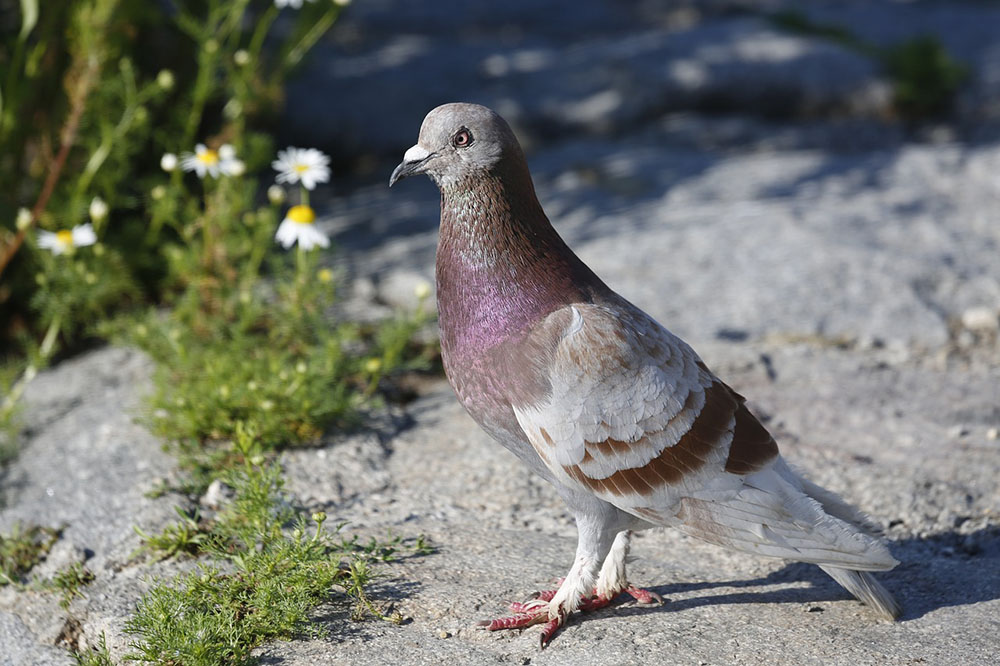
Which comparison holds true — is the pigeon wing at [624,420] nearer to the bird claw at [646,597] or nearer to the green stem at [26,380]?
the bird claw at [646,597]

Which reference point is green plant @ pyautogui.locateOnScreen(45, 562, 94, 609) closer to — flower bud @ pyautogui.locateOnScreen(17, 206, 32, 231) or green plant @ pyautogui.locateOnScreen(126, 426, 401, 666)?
green plant @ pyautogui.locateOnScreen(126, 426, 401, 666)

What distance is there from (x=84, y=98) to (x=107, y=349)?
3.59 ft

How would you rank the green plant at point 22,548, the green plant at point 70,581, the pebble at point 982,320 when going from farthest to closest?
1. the pebble at point 982,320
2. the green plant at point 22,548
3. the green plant at point 70,581

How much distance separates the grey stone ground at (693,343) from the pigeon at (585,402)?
253mm

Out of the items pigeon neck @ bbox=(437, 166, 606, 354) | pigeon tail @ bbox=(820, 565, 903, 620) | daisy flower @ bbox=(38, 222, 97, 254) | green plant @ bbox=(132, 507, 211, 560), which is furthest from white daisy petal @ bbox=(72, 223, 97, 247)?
pigeon tail @ bbox=(820, 565, 903, 620)

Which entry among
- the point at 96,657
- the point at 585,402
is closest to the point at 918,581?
the point at 585,402

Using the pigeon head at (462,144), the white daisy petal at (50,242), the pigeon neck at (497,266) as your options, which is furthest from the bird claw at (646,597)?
the white daisy petal at (50,242)

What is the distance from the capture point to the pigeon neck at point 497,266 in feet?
9.02

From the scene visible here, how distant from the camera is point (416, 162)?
9.27 feet

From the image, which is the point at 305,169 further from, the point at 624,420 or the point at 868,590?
the point at 868,590

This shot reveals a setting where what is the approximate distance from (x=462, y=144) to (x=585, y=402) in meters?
0.77

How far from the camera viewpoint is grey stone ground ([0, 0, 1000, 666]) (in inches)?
113

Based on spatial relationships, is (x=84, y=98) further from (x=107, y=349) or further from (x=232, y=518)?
(x=232, y=518)

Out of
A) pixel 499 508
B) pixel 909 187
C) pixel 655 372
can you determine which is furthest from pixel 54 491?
pixel 909 187
